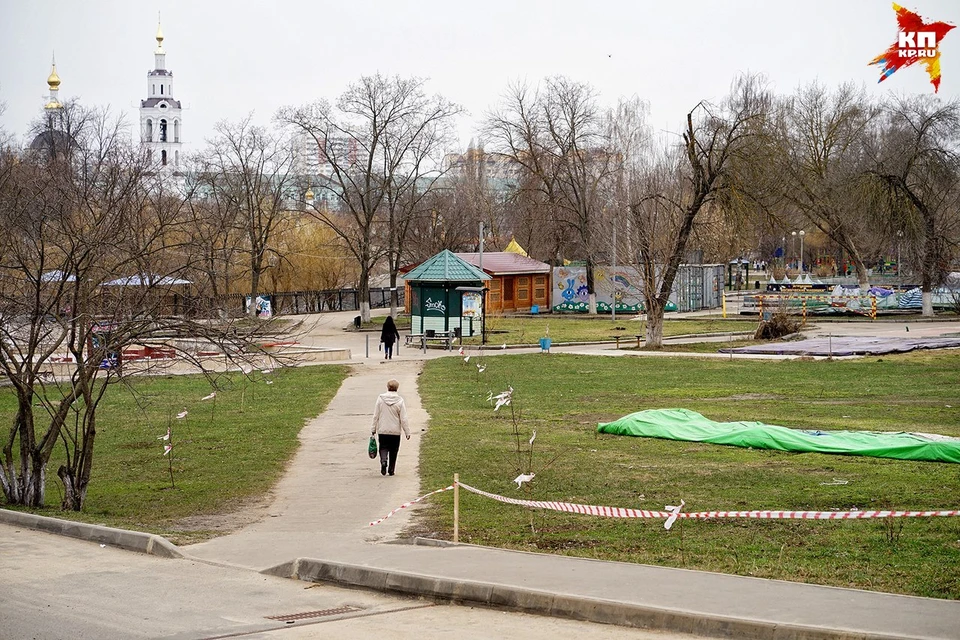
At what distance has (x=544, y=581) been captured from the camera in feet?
34.4

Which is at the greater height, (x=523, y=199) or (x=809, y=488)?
(x=523, y=199)

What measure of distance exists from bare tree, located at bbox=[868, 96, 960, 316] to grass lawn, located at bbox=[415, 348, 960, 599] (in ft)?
88.0

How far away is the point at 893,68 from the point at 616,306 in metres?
47.9

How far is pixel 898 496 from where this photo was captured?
579 inches

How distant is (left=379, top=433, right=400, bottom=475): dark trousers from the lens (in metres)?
18.7

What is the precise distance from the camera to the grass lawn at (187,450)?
16750 millimetres

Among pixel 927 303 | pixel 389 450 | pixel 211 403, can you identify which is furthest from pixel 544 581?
pixel 927 303

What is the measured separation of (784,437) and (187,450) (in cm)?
1141

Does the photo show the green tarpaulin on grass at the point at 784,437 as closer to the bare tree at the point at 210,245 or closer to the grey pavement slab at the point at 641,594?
the bare tree at the point at 210,245

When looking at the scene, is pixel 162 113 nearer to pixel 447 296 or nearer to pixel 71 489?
pixel 447 296

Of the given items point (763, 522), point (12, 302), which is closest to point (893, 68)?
point (763, 522)

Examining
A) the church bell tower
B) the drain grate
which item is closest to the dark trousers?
the drain grate

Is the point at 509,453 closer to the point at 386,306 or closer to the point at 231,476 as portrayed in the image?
the point at 231,476

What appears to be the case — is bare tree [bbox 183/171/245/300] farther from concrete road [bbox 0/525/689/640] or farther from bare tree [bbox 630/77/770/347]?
bare tree [bbox 630/77/770/347]
